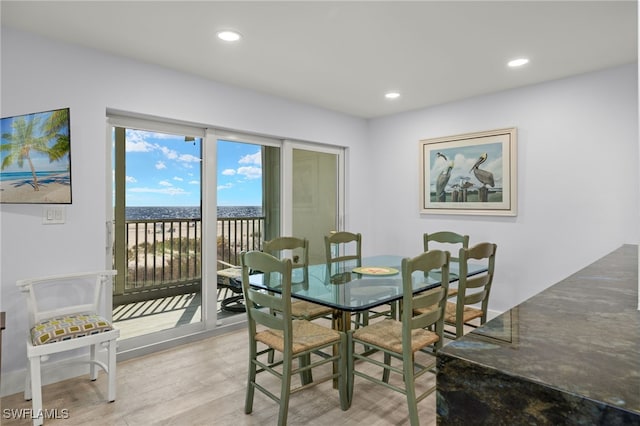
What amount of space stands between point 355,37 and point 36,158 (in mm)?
Result: 2369

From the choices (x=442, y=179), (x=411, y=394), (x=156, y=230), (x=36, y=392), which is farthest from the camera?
(x=442, y=179)

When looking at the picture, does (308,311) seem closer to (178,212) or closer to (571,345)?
(178,212)

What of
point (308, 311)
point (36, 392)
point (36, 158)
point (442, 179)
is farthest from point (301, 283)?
point (442, 179)

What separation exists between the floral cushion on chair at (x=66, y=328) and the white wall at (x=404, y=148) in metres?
0.39

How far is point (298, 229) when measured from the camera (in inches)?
171

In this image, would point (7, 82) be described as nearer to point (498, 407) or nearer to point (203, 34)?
point (203, 34)

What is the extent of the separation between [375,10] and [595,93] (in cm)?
234

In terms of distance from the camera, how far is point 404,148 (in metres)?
4.61

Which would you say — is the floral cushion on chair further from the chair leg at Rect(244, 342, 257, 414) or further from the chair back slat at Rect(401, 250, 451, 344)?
the chair back slat at Rect(401, 250, 451, 344)

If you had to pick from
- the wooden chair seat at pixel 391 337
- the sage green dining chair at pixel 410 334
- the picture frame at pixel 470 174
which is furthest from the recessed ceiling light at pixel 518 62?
the wooden chair seat at pixel 391 337

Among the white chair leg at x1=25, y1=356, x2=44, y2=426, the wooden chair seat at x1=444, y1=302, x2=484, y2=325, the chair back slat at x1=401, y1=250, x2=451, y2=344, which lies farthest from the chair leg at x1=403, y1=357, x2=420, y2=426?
the white chair leg at x1=25, y1=356, x2=44, y2=426

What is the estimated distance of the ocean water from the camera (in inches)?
127

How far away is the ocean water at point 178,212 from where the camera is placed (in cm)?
321

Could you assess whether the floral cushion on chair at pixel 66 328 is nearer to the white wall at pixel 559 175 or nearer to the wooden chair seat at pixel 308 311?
the wooden chair seat at pixel 308 311
